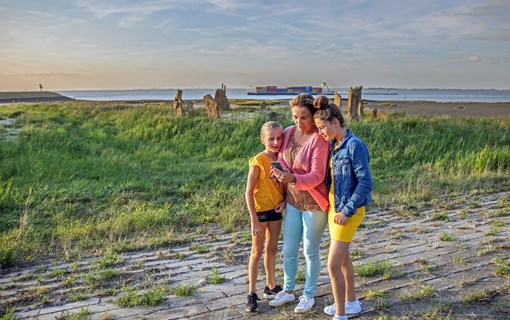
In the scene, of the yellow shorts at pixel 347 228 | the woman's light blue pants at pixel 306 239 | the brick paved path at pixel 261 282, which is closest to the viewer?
the yellow shorts at pixel 347 228

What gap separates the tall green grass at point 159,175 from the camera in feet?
19.7

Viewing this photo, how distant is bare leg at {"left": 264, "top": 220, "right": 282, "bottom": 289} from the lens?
3656 mm

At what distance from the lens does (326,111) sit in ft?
10.5

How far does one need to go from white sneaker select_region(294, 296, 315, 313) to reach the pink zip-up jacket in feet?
2.52

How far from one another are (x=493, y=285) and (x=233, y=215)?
3377 millimetres

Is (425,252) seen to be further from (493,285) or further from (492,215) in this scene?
(492,215)

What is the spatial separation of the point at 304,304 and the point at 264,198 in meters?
0.90

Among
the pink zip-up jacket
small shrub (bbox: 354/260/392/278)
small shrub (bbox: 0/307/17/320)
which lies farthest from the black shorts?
small shrub (bbox: 0/307/17/320)

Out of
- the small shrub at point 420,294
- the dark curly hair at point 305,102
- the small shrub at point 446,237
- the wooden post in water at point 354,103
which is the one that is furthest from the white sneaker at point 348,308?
the wooden post in water at point 354,103

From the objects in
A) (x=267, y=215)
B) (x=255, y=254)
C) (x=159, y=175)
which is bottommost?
(x=159, y=175)

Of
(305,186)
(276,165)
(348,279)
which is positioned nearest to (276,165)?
(276,165)

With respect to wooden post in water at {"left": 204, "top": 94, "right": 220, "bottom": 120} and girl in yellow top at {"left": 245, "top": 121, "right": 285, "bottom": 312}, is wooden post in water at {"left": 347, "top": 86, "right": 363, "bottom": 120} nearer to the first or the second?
wooden post in water at {"left": 204, "top": 94, "right": 220, "bottom": 120}

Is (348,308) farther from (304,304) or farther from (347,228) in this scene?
(347,228)

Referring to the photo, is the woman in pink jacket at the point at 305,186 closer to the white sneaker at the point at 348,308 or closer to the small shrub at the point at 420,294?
the white sneaker at the point at 348,308
